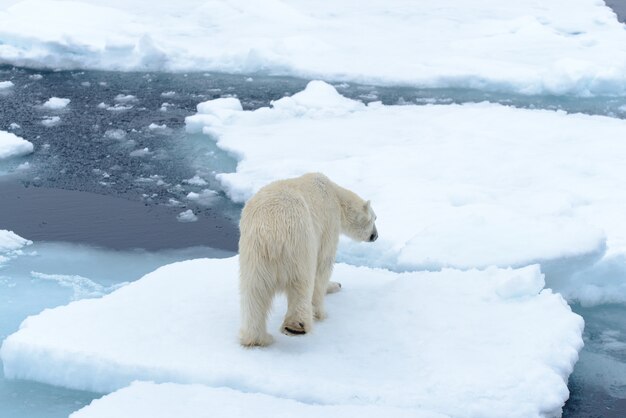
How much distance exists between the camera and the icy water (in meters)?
4.72

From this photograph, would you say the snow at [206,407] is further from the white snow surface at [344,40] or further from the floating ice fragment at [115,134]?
the white snow surface at [344,40]

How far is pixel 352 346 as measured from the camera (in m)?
4.16

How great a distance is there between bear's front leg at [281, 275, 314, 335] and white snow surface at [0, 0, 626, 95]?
22.8 feet

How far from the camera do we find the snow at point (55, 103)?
31.5 feet

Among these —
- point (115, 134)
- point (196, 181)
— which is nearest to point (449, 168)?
point (196, 181)

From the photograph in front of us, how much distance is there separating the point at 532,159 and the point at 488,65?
3.57 metres

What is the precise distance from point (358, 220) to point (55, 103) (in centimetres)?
592

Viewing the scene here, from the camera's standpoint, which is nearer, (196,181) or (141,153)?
(196,181)

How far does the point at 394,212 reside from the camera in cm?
634

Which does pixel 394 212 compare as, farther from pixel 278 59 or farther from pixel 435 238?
pixel 278 59

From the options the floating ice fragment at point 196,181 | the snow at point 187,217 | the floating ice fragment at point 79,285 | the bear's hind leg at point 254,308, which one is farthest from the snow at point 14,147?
the bear's hind leg at point 254,308

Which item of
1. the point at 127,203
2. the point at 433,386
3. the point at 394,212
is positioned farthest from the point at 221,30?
the point at 433,386

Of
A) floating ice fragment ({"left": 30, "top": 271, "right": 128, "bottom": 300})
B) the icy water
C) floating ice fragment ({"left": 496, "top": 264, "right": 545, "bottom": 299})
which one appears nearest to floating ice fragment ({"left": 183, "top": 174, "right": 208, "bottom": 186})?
the icy water

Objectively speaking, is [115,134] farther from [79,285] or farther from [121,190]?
[79,285]
